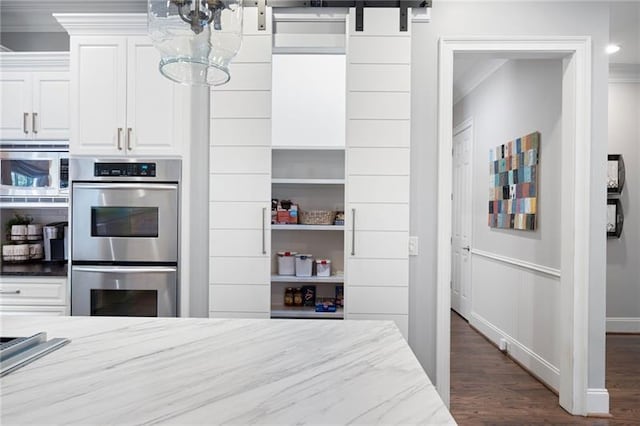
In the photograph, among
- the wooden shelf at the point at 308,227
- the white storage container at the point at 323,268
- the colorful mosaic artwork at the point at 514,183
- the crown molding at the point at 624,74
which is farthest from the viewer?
the crown molding at the point at 624,74

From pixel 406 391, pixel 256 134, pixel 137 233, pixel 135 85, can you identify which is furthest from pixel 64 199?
pixel 406 391

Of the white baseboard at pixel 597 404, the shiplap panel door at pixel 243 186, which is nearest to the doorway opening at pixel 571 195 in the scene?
the white baseboard at pixel 597 404

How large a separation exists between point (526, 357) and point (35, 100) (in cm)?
412

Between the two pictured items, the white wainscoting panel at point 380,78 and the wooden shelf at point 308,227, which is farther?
the wooden shelf at point 308,227

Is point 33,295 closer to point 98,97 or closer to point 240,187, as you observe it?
point 98,97

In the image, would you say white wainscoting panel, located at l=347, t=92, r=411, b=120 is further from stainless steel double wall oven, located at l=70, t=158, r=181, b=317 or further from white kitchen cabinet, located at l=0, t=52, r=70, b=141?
white kitchen cabinet, located at l=0, t=52, r=70, b=141

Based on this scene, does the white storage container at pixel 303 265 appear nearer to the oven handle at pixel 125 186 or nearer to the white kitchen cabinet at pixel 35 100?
the oven handle at pixel 125 186

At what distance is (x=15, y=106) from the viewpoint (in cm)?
270

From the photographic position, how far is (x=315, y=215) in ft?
8.93

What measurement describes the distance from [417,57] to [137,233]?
2.04 metres

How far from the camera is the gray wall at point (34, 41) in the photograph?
9.92ft

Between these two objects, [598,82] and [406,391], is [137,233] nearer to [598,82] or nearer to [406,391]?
[406,391]

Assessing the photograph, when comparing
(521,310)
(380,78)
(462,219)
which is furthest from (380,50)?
(462,219)

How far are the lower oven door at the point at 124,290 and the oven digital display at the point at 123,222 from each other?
20 centimetres
